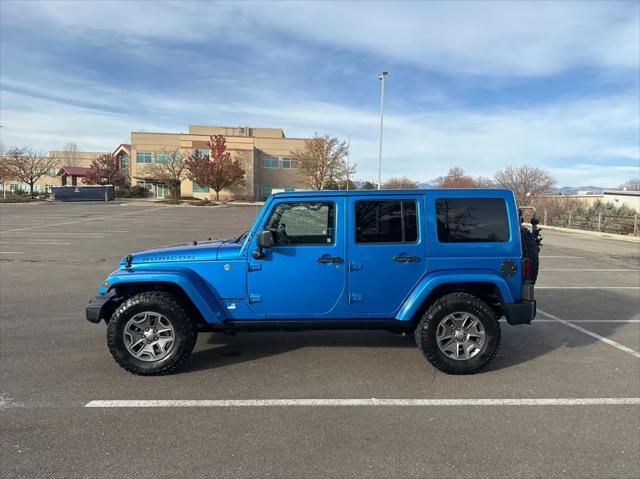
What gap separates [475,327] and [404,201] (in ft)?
4.69

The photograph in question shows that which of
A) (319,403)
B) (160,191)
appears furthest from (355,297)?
(160,191)

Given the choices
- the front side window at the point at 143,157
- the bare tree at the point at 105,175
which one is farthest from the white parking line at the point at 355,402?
the bare tree at the point at 105,175

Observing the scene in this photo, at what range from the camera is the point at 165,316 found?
14.0ft

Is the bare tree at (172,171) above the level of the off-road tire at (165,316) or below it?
above

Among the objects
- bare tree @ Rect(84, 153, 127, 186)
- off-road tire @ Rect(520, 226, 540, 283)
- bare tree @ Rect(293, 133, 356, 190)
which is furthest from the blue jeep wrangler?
bare tree @ Rect(84, 153, 127, 186)

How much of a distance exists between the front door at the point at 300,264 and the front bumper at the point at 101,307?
1.37 meters

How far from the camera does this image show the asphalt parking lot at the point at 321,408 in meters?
2.96

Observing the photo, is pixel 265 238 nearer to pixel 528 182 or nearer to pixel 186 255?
pixel 186 255

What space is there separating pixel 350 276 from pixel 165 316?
181cm

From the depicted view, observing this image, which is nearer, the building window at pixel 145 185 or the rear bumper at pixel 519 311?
the rear bumper at pixel 519 311

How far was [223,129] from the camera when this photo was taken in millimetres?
84375

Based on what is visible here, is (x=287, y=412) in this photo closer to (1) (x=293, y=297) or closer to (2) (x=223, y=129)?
(1) (x=293, y=297)

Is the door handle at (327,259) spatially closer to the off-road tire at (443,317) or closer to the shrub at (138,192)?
the off-road tire at (443,317)

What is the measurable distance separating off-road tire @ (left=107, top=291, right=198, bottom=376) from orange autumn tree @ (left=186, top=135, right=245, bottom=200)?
57052 mm
